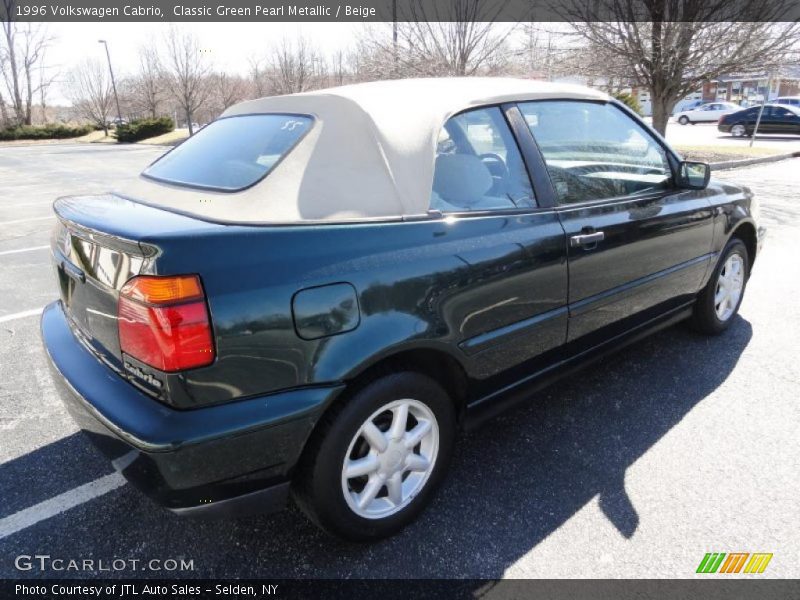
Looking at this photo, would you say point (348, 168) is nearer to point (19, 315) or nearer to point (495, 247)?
point (495, 247)

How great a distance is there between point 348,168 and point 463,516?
1.51 meters

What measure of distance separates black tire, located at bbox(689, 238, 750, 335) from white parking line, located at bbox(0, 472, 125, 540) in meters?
3.76

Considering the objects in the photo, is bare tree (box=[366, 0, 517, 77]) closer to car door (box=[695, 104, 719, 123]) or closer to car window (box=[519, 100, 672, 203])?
car window (box=[519, 100, 672, 203])

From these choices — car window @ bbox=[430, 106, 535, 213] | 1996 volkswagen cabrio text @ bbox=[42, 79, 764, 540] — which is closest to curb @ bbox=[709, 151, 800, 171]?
1996 volkswagen cabrio text @ bbox=[42, 79, 764, 540]

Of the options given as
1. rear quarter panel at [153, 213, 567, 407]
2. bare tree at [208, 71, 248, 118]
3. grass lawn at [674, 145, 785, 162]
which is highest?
bare tree at [208, 71, 248, 118]

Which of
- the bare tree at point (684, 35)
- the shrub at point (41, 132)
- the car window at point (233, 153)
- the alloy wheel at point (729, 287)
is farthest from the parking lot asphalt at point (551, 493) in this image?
the shrub at point (41, 132)

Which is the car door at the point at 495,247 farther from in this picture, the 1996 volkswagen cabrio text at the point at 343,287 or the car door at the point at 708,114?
the car door at the point at 708,114

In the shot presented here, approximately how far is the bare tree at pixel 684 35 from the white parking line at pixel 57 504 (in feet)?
47.2

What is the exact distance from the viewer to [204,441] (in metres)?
1.71

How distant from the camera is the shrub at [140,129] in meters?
35.1

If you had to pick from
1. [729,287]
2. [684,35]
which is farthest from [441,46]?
[729,287]

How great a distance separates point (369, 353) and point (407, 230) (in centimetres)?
48

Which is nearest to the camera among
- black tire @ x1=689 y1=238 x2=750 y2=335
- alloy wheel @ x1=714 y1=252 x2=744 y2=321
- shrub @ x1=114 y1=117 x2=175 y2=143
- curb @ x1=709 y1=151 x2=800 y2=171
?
black tire @ x1=689 y1=238 x2=750 y2=335

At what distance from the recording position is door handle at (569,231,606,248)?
265 cm
